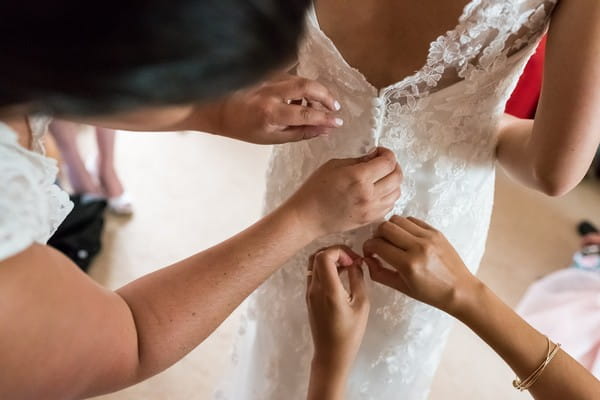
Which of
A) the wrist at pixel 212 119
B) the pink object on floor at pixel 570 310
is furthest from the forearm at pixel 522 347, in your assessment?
the pink object on floor at pixel 570 310

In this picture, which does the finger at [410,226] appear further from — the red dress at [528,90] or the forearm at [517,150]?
the red dress at [528,90]

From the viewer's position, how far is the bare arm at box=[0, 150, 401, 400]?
506mm

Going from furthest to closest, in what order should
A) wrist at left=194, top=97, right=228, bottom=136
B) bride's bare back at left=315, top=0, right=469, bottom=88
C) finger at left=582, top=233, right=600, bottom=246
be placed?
finger at left=582, top=233, right=600, bottom=246, wrist at left=194, top=97, right=228, bottom=136, bride's bare back at left=315, top=0, right=469, bottom=88

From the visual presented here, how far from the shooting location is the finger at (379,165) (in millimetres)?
726

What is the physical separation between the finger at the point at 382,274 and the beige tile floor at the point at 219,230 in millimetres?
837

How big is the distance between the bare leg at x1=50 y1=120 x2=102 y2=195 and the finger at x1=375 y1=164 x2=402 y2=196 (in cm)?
139

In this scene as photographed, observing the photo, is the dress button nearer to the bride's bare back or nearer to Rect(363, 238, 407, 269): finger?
the bride's bare back

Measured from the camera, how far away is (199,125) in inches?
33.9

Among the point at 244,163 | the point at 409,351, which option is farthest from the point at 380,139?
the point at 244,163

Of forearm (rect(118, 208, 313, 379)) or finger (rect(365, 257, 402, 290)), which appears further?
finger (rect(365, 257, 402, 290))

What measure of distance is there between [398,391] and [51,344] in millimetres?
701

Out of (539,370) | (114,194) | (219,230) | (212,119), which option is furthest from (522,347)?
(114,194)

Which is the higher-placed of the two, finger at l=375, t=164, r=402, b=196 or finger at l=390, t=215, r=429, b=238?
finger at l=390, t=215, r=429, b=238

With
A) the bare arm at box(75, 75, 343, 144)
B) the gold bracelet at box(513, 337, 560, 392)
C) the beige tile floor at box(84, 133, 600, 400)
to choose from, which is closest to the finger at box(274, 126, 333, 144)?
the bare arm at box(75, 75, 343, 144)
